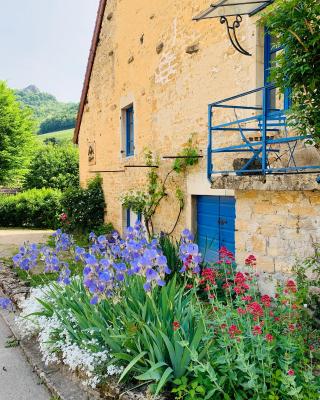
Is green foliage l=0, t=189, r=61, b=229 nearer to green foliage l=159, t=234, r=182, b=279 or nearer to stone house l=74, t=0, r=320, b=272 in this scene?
stone house l=74, t=0, r=320, b=272

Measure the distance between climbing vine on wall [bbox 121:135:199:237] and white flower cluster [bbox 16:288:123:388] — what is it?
378 centimetres

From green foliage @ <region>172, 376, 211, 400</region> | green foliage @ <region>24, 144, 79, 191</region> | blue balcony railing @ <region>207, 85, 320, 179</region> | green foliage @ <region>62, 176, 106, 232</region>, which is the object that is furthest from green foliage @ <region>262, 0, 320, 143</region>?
green foliage @ <region>24, 144, 79, 191</region>

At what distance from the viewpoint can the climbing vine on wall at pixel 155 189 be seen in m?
7.94

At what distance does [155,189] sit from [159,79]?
8.19 ft

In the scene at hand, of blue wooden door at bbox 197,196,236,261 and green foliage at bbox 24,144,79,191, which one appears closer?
blue wooden door at bbox 197,196,236,261

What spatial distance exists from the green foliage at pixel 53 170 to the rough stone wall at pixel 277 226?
2353 cm

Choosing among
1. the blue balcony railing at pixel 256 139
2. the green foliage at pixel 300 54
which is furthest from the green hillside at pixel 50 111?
the green foliage at pixel 300 54

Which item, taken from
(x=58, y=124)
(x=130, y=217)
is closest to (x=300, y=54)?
(x=130, y=217)

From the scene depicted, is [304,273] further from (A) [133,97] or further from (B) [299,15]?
(A) [133,97]

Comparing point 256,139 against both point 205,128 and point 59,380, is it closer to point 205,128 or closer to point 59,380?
point 205,128

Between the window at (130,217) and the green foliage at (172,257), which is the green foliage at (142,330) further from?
the window at (130,217)

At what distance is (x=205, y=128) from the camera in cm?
752

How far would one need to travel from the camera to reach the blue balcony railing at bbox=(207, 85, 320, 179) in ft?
16.5

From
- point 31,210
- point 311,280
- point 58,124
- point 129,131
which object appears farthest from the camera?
point 58,124
